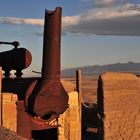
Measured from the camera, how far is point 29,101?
477 inches

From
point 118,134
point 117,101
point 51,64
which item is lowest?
point 118,134

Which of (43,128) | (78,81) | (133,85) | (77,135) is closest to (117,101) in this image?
(133,85)

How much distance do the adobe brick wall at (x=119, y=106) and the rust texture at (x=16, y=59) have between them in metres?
3.69

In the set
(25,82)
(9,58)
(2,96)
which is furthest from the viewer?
(9,58)

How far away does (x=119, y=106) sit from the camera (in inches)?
679

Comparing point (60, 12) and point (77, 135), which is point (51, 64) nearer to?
point (60, 12)

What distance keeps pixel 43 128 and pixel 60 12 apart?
9.21 ft

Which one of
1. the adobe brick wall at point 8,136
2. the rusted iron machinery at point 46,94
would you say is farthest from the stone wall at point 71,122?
the adobe brick wall at point 8,136

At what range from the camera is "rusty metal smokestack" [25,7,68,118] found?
1202 cm

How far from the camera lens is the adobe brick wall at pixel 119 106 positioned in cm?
1683

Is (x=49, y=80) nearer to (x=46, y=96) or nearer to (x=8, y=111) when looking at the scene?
(x=46, y=96)

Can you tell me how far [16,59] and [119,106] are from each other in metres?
4.78

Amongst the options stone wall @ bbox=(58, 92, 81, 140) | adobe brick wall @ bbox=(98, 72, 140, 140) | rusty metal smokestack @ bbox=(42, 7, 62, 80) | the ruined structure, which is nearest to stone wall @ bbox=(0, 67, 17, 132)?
the ruined structure

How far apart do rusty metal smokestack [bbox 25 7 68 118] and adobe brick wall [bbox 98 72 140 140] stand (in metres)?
→ 4.79
